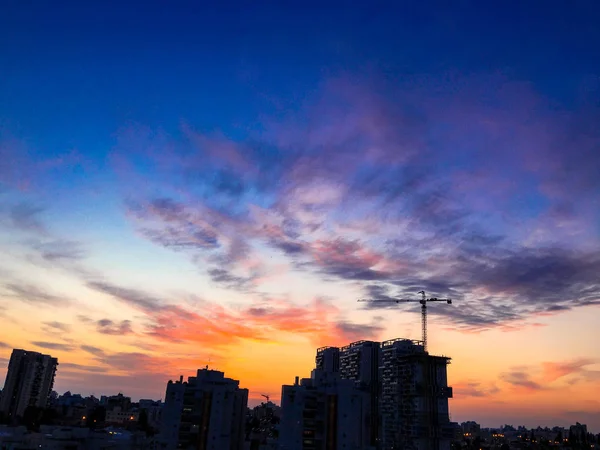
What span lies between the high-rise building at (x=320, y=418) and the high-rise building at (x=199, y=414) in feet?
42.4

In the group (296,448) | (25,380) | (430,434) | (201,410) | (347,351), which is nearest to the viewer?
(296,448)

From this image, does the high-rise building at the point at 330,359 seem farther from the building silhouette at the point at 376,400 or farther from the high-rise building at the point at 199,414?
the high-rise building at the point at 199,414

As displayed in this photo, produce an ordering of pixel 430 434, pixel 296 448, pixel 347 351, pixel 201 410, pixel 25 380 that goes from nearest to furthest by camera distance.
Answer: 1. pixel 296 448
2. pixel 201 410
3. pixel 430 434
4. pixel 347 351
5. pixel 25 380

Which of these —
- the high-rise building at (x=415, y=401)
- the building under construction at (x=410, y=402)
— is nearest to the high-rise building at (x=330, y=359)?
the building under construction at (x=410, y=402)

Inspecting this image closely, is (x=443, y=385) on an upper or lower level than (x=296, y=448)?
upper

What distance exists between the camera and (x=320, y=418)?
300 feet

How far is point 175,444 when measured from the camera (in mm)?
91438

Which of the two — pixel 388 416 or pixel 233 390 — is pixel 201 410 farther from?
pixel 388 416

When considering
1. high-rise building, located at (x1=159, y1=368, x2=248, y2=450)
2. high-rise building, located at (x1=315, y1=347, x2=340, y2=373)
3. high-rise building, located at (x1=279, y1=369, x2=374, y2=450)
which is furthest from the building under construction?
high-rise building, located at (x1=159, y1=368, x2=248, y2=450)

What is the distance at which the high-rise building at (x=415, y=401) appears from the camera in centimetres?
13588

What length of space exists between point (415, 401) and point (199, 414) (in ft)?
238

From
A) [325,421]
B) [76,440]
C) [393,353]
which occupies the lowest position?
[76,440]

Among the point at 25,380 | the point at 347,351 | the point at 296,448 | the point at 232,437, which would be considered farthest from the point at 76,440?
the point at 25,380

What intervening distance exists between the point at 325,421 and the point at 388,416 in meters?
65.8
